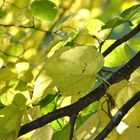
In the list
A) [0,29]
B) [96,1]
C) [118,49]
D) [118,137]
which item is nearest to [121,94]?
[118,137]

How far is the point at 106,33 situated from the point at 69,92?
0.17 meters

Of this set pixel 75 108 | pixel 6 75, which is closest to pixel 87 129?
pixel 75 108

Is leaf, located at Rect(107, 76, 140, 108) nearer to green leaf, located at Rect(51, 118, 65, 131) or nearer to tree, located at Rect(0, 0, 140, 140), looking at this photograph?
tree, located at Rect(0, 0, 140, 140)

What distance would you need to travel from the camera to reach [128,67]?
56 centimetres

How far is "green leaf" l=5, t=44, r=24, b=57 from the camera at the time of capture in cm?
95

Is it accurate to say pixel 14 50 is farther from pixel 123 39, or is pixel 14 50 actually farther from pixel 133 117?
pixel 133 117

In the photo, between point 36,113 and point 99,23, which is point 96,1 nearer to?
point 99,23

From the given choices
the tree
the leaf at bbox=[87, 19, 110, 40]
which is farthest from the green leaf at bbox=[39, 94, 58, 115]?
the leaf at bbox=[87, 19, 110, 40]

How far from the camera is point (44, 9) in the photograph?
738 mm

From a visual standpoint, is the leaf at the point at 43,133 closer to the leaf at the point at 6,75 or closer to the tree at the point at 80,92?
the tree at the point at 80,92

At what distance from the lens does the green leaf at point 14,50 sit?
0.95m

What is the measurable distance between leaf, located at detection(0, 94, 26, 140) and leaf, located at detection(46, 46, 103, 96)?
70 millimetres

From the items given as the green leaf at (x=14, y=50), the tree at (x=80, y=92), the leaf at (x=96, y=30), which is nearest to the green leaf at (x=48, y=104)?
the tree at (x=80, y=92)

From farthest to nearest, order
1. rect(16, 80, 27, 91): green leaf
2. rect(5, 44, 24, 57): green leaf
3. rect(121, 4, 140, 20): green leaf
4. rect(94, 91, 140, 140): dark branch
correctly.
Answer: rect(5, 44, 24, 57): green leaf, rect(16, 80, 27, 91): green leaf, rect(121, 4, 140, 20): green leaf, rect(94, 91, 140, 140): dark branch
